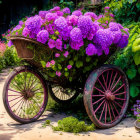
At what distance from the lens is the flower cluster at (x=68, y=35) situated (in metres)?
3.14

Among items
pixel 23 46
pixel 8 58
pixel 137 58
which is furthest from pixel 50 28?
pixel 8 58

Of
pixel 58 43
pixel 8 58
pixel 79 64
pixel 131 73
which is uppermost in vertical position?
pixel 8 58

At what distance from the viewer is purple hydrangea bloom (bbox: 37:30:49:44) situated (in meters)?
3.08

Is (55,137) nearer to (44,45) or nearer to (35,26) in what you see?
(44,45)

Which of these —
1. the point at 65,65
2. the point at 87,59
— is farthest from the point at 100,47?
the point at 65,65

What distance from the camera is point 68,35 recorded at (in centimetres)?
320

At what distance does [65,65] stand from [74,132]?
0.88 metres

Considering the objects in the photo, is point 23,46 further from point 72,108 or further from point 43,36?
point 72,108

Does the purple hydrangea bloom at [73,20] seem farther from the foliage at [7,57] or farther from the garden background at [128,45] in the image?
the foliage at [7,57]

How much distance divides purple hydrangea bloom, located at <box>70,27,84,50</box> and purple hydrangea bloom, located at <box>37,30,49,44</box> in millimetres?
309

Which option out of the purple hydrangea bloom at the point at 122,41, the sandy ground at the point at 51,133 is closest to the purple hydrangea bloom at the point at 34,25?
the purple hydrangea bloom at the point at 122,41

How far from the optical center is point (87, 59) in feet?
11.0

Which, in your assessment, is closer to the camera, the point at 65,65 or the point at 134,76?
the point at 65,65

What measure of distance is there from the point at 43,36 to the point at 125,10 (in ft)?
9.18
